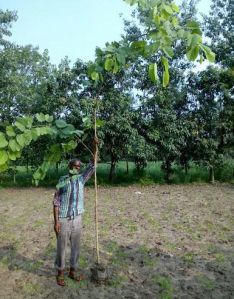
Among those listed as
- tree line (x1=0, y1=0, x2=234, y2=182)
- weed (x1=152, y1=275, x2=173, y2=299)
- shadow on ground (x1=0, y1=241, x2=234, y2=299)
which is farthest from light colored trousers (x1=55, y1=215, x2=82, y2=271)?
tree line (x1=0, y1=0, x2=234, y2=182)

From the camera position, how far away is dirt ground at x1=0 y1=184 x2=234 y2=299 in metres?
5.49

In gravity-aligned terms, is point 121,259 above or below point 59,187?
below

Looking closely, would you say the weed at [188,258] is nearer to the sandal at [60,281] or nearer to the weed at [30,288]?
the sandal at [60,281]

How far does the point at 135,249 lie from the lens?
7.25 metres

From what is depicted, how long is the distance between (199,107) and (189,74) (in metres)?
1.64

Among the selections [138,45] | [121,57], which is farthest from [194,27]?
[121,57]

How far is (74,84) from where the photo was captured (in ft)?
57.2

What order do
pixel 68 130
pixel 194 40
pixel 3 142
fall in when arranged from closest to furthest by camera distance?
pixel 194 40
pixel 3 142
pixel 68 130

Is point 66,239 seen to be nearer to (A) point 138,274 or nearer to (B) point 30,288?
(B) point 30,288

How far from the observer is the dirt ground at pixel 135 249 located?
18.0 ft

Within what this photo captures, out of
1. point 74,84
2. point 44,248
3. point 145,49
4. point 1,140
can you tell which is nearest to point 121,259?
point 44,248

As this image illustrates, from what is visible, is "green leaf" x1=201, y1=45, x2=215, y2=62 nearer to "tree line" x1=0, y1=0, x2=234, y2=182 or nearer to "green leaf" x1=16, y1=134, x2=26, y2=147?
"green leaf" x1=16, y1=134, x2=26, y2=147

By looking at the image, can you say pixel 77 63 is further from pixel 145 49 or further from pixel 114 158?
pixel 145 49

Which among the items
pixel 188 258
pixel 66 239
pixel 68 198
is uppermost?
pixel 68 198
